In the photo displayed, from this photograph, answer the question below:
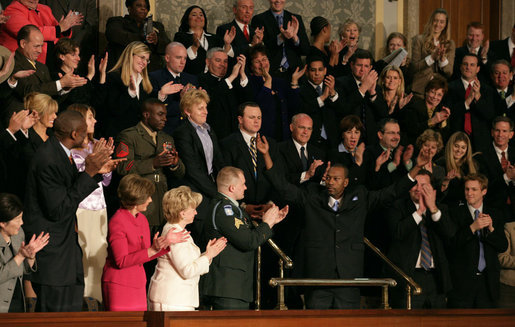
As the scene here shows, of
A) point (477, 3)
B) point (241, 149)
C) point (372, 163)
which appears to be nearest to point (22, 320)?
point (241, 149)

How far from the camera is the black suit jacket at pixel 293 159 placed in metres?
6.53

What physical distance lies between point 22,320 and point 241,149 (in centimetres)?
277

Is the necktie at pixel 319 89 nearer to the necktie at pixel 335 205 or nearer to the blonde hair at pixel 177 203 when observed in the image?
the necktie at pixel 335 205

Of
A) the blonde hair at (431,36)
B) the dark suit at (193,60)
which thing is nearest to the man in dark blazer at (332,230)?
the dark suit at (193,60)

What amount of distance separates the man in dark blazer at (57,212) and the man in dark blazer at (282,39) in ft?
11.0

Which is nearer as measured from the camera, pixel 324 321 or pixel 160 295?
pixel 324 321

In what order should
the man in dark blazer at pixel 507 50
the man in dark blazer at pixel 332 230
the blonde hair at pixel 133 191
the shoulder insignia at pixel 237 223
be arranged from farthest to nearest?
1. the man in dark blazer at pixel 507 50
2. the man in dark blazer at pixel 332 230
3. the shoulder insignia at pixel 237 223
4. the blonde hair at pixel 133 191

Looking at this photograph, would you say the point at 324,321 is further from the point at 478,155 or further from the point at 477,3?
the point at 477,3

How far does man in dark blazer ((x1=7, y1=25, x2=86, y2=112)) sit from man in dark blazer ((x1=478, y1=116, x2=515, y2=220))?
3.68 metres

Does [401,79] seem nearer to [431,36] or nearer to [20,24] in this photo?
[431,36]

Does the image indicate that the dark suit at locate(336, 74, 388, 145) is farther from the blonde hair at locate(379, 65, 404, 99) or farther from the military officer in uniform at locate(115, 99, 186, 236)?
the military officer in uniform at locate(115, 99, 186, 236)

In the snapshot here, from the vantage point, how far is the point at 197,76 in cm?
724

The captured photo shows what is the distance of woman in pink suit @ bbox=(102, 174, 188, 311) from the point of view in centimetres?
476

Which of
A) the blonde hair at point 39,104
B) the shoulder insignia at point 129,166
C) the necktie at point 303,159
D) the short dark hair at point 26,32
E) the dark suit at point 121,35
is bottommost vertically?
the shoulder insignia at point 129,166
